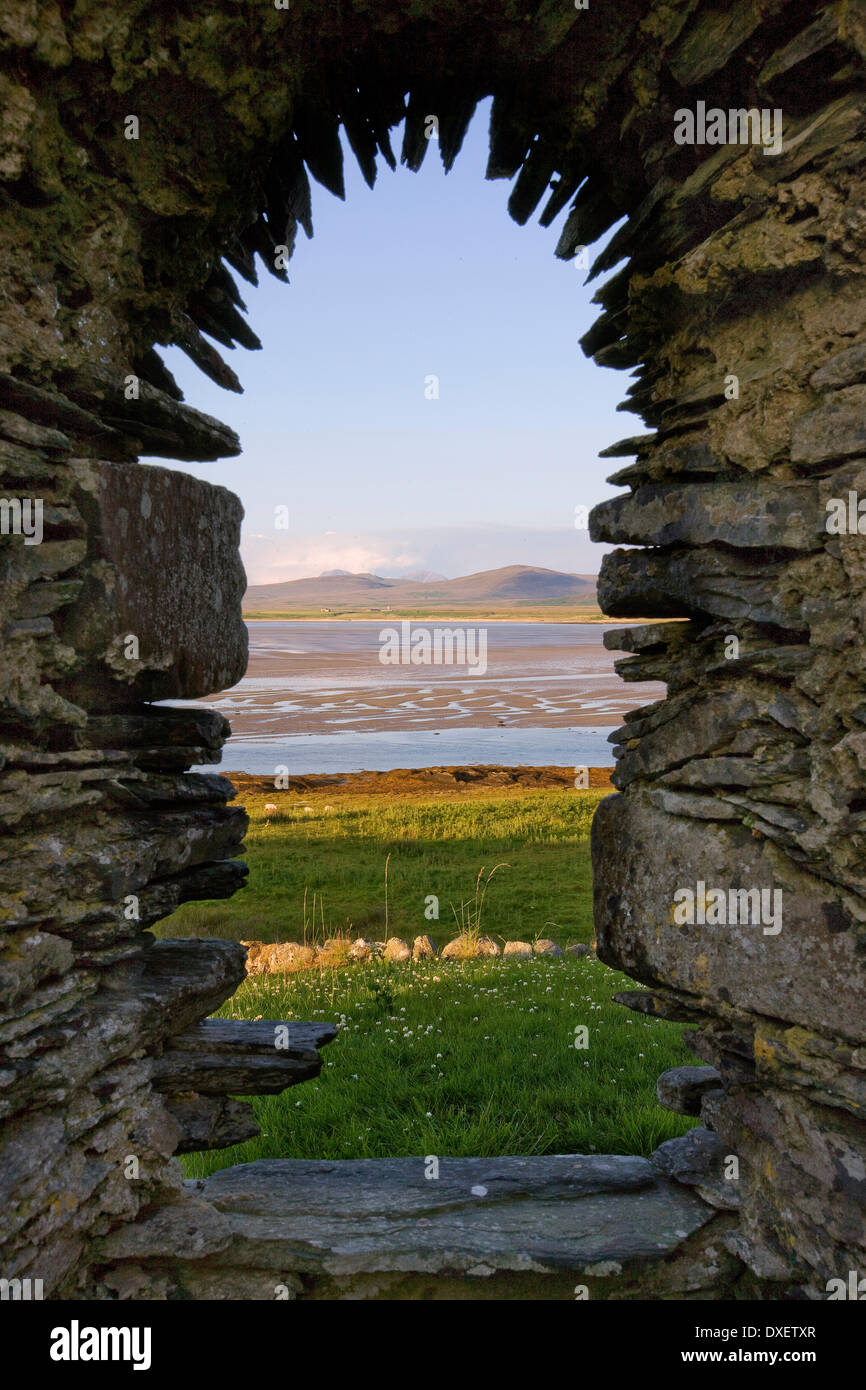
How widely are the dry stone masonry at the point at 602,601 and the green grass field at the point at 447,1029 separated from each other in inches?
32.7

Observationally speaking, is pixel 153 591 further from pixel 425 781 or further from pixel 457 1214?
pixel 425 781

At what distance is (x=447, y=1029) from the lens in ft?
23.6

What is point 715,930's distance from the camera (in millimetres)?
3773

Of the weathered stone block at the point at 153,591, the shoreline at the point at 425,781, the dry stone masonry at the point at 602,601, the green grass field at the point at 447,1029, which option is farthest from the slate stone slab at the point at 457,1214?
the shoreline at the point at 425,781

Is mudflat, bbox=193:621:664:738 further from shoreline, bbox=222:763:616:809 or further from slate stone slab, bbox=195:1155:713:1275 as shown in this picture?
slate stone slab, bbox=195:1155:713:1275

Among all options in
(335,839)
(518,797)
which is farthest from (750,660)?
(518,797)

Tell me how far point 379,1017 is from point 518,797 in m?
16.9

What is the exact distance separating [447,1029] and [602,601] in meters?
4.46

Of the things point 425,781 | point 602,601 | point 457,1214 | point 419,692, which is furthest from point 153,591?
point 419,692

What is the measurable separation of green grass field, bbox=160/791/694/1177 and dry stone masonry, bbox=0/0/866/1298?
0.83 meters

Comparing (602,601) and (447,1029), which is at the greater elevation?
(602,601)

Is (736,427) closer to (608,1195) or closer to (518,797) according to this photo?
(608,1195)

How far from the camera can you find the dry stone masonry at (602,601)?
3.42m

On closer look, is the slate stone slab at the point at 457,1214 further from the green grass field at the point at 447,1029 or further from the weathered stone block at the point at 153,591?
the weathered stone block at the point at 153,591
